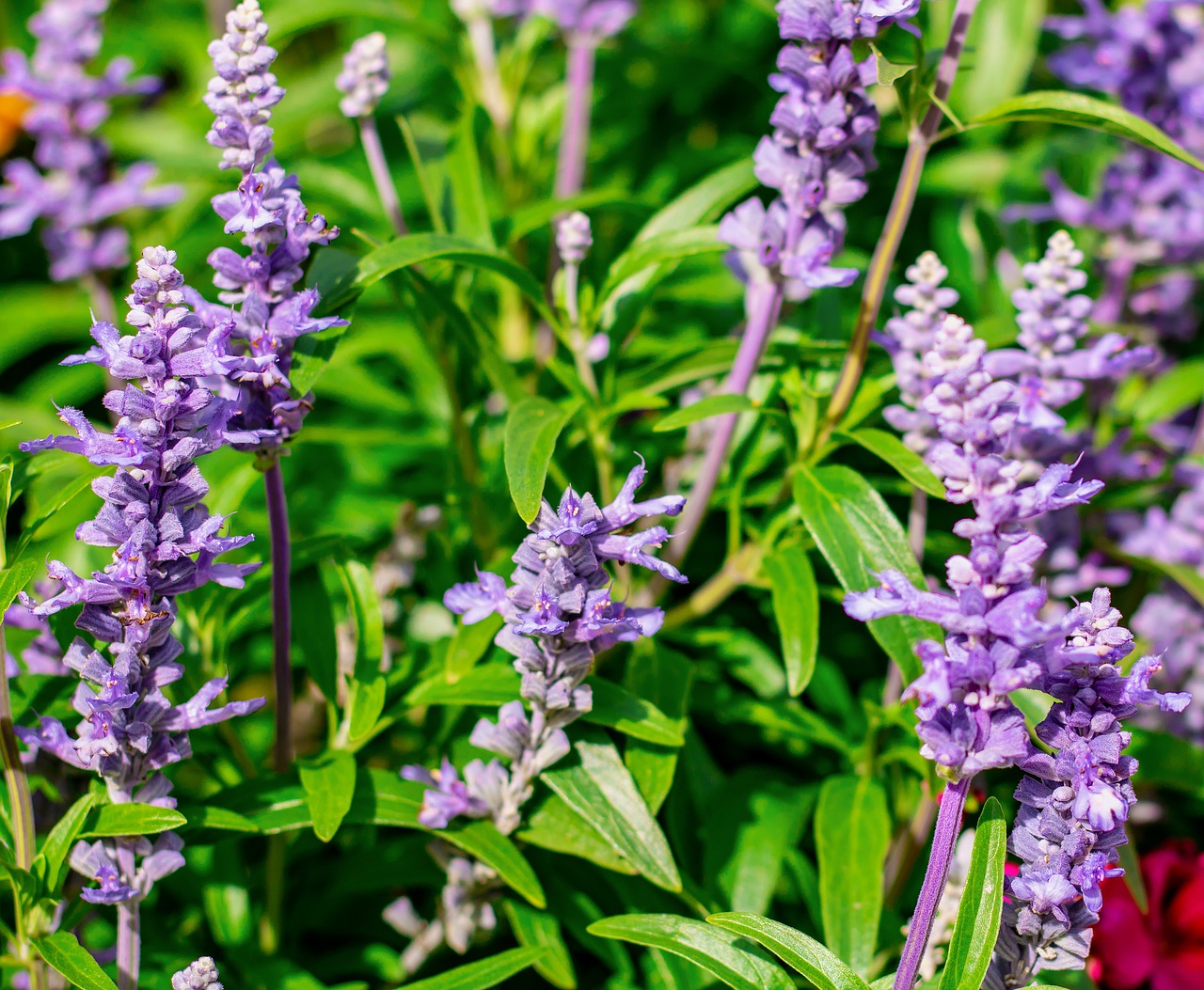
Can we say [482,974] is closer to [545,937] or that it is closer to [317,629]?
[545,937]

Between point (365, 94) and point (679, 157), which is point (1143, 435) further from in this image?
point (365, 94)

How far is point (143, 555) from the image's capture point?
49.4 inches

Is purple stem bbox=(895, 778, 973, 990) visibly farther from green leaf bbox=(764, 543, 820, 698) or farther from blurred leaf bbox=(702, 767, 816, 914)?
blurred leaf bbox=(702, 767, 816, 914)

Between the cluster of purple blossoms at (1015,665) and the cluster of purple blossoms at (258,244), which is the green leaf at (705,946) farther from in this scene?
the cluster of purple blossoms at (258,244)

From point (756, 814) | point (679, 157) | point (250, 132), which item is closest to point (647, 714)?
point (756, 814)

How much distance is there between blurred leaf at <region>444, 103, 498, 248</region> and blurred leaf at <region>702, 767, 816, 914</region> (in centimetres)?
104

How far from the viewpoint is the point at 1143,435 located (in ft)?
7.73

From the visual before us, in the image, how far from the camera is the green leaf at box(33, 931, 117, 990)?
4.25 feet

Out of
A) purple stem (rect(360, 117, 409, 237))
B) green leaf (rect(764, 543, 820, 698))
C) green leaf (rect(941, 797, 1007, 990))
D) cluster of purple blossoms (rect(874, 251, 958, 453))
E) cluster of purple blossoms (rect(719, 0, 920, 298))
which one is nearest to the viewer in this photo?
green leaf (rect(941, 797, 1007, 990))

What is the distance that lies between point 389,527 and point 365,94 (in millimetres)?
881

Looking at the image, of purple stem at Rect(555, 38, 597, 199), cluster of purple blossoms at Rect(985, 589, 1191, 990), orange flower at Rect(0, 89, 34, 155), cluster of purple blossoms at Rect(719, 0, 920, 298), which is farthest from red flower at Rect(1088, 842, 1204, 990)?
orange flower at Rect(0, 89, 34, 155)

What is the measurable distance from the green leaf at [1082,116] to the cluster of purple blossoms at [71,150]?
1.65 meters

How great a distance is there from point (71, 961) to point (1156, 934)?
63.8 inches

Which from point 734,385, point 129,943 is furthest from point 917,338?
point 129,943
